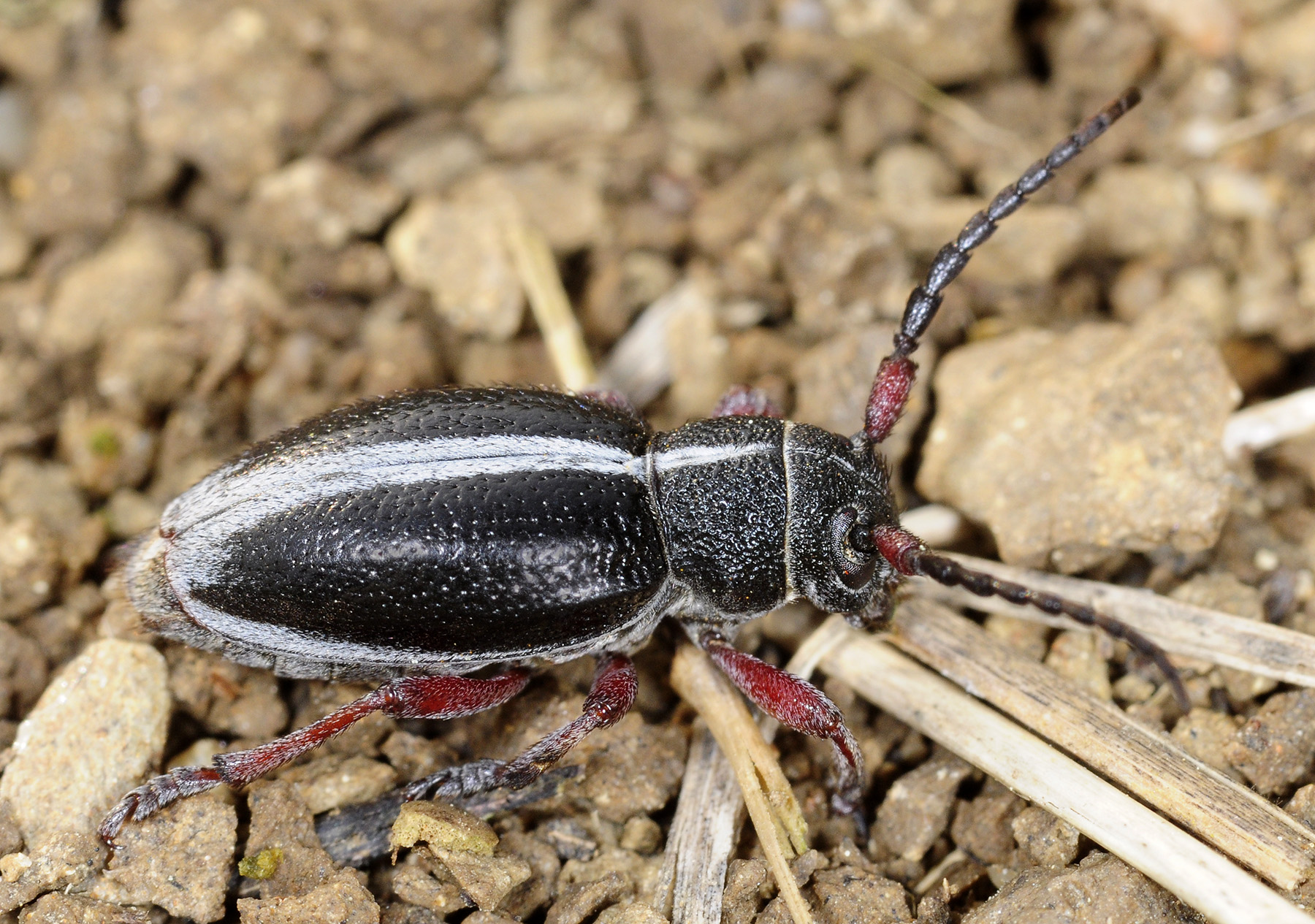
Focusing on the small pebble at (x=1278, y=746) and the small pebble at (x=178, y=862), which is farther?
the small pebble at (x=1278, y=746)

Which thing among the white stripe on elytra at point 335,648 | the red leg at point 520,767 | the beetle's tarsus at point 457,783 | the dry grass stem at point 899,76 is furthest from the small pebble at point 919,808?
the dry grass stem at point 899,76

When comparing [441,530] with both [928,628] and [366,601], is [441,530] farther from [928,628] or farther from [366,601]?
[928,628]

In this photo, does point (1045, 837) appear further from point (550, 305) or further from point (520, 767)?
point (550, 305)

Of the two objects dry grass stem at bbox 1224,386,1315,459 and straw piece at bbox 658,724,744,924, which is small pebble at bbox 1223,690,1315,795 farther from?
straw piece at bbox 658,724,744,924

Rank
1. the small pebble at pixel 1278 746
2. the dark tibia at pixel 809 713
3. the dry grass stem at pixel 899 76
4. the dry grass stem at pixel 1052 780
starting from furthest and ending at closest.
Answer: the dry grass stem at pixel 899 76
the dark tibia at pixel 809 713
the small pebble at pixel 1278 746
the dry grass stem at pixel 1052 780

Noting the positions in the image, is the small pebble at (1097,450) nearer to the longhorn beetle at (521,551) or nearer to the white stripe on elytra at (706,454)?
the longhorn beetle at (521,551)

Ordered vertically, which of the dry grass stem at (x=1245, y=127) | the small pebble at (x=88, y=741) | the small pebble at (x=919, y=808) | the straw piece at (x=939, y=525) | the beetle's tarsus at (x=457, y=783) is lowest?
the small pebble at (x=919, y=808)

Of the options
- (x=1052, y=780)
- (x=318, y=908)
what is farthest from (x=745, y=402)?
(x=318, y=908)

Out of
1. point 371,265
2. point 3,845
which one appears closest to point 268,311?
point 371,265
